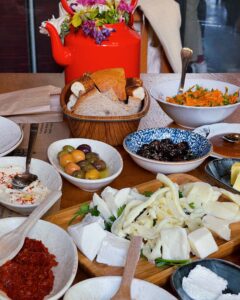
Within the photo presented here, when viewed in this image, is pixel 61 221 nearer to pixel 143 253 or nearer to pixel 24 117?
pixel 143 253

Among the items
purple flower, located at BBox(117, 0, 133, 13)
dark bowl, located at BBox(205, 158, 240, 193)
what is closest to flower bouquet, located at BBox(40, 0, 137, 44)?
purple flower, located at BBox(117, 0, 133, 13)

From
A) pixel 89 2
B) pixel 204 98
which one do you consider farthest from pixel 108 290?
pixel 89 2

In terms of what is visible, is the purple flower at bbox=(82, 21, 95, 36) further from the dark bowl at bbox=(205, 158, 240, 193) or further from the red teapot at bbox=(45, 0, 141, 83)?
the dark bowl at bbox=(205, 158, 240, 193)

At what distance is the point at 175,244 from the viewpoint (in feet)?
2.61

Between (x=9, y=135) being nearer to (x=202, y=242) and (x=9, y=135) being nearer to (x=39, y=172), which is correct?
(x=39, y=172)

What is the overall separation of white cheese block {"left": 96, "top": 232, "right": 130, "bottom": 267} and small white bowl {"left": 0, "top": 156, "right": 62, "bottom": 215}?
0.20 m

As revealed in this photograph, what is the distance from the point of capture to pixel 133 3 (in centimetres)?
145

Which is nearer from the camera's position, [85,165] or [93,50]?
[85,165]

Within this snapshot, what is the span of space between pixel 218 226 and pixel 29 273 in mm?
342

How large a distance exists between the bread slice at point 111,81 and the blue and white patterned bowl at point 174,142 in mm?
136

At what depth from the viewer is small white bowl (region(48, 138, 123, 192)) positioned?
1031mm

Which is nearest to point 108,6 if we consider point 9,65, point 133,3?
point 133,3

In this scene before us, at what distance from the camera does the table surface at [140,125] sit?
1.04m

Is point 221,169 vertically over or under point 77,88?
under
